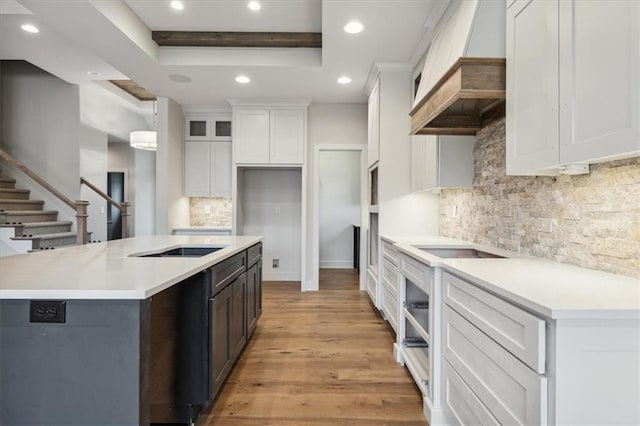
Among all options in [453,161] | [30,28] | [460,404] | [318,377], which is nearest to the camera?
[460,404]

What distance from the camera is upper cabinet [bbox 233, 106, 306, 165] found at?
5.04 metres

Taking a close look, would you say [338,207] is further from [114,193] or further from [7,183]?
[114,193]

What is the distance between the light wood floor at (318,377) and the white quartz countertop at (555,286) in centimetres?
100

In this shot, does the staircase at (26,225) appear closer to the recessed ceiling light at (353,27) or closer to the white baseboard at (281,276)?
the white baseboard at (281,276)

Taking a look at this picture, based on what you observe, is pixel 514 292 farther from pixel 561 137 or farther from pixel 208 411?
pixel 208 411

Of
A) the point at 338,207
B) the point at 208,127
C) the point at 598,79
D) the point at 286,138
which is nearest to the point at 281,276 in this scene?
the point at 338,207

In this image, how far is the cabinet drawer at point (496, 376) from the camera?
107cm

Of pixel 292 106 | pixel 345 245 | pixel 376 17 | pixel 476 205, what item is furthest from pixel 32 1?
pixel 345 245

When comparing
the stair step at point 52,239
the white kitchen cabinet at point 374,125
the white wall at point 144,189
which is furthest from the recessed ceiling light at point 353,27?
the white wall at point 144,189

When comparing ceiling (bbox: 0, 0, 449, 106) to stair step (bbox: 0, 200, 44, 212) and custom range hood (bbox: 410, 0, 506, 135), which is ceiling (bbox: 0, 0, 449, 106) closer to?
custom range hood (bbox: 410, 0, 506, 135)

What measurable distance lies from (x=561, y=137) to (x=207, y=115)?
4.98m

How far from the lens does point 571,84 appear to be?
1.30 meters

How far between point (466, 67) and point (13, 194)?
263 inches

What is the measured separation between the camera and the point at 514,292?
1148 mm
